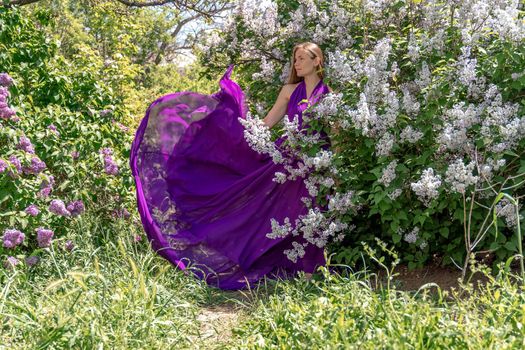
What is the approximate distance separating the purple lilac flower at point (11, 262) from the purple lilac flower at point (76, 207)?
0.59 meters

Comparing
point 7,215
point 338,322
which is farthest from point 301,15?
point 338,322

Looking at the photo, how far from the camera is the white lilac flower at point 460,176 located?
3359mm

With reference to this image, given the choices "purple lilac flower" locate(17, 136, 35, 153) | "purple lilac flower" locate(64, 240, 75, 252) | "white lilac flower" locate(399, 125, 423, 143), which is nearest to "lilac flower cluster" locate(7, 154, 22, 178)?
"purple lilac flower" locate(17, 136, 35, 153)

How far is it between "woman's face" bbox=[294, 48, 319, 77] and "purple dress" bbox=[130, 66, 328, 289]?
0.38 ft

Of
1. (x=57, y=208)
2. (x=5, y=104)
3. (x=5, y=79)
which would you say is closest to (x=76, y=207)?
(x=57, y=208)

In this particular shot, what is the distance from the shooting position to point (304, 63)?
453 cm

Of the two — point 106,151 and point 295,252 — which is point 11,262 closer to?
point 106,151

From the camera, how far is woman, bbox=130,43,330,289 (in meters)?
4.48

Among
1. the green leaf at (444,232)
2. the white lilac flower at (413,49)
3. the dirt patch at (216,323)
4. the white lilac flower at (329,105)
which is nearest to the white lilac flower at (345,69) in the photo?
the white lilac flower at (329,105)

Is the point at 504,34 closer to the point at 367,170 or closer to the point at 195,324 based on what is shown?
the point at 367,170

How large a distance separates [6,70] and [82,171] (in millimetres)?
819

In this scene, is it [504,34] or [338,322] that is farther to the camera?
[504,34]

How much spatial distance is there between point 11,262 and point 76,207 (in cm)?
76

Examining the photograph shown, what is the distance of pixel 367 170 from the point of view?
4184 millimetres
